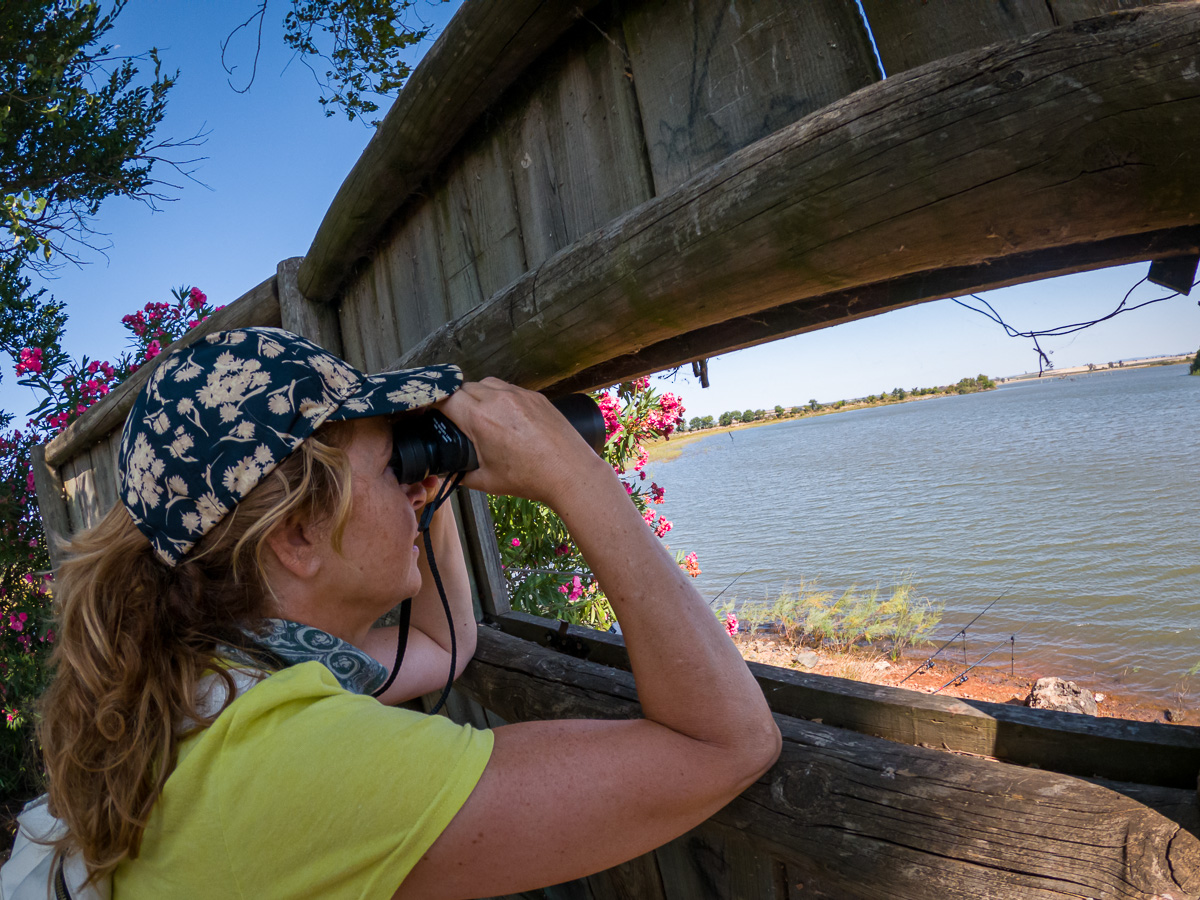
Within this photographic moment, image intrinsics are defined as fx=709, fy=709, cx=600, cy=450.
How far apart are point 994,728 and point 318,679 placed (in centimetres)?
102

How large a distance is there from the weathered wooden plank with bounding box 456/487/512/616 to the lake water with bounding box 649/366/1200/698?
5223 millimetres

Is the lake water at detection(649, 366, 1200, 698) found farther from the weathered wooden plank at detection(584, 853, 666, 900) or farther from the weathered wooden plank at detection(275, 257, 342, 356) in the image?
the weathered wooden plank at detection(275, 257, 342, 356)

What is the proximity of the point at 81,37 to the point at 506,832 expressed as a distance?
4.33 m

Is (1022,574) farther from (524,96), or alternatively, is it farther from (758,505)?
(524,96)

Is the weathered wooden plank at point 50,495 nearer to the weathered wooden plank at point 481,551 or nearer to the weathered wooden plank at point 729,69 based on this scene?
the weathered wooden plank at point 481,551

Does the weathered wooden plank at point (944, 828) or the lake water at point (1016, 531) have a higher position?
the weathered wooden plank at point (944, 828)

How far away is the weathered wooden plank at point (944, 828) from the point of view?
0.70 m

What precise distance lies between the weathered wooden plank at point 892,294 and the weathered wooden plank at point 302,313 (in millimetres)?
1117

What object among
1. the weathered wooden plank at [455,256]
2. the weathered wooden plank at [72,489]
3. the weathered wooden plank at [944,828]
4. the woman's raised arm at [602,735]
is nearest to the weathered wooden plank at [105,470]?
the weathered wooden plank at [72,489]

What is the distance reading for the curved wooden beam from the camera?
0.62 metres

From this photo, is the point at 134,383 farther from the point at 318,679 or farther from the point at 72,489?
the point at 318,679

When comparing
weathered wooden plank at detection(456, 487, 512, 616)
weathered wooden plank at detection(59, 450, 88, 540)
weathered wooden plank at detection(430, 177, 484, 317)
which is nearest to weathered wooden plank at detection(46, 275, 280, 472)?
weathered wooden plank at detection(59, 450, 88, 540)

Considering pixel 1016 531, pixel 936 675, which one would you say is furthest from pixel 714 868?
pixel 1016 531

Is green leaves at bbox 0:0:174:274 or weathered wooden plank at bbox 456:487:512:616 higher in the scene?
green leaves at bbox 0:0:174:274
